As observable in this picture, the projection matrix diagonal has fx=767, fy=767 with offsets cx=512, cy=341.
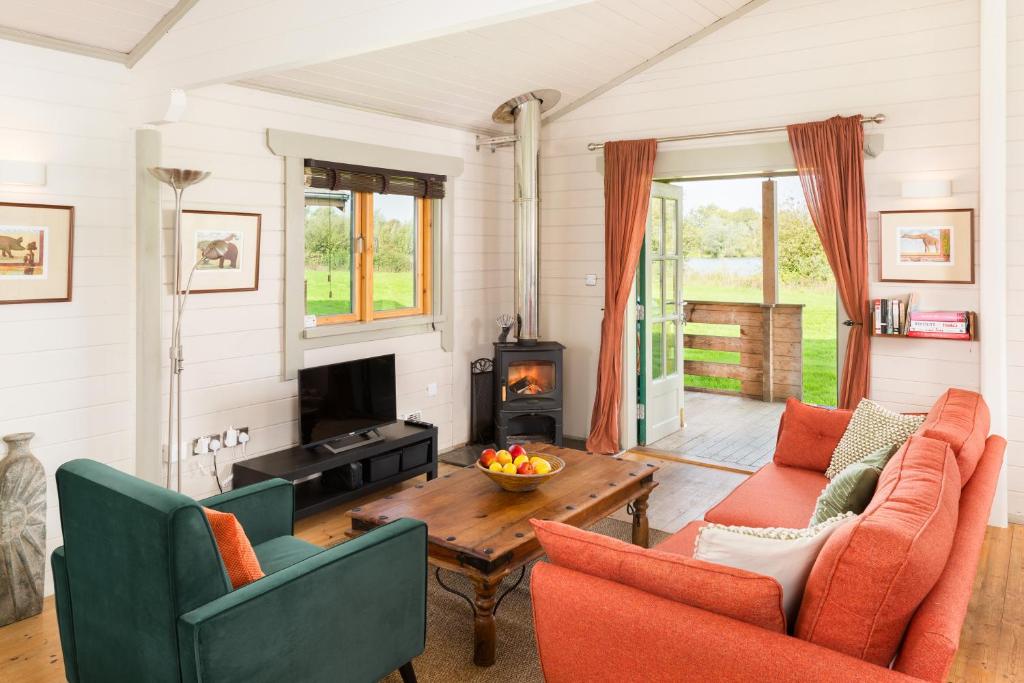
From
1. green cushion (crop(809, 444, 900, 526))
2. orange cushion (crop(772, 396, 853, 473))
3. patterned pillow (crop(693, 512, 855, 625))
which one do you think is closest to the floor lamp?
patterned pillow (crop(693, 512, 855, 625))

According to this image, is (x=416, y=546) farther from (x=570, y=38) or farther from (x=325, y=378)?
(x=570, y=38)

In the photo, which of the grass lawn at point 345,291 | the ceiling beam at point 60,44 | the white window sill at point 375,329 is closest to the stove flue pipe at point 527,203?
the white window sill at point 375,329

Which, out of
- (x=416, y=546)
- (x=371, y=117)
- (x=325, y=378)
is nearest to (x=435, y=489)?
(x=416, y=546)

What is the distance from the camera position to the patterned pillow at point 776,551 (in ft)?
6.11

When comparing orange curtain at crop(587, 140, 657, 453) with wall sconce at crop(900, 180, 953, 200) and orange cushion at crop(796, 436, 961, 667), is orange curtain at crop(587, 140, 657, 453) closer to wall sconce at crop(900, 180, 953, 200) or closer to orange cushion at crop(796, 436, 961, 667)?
wall sconce at crop(900, 180, 953, 200)

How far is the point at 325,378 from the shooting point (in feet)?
14.9

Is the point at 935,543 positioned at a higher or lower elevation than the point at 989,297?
lower

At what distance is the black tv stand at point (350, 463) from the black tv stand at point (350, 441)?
0.02 meters

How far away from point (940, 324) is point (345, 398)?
3.56 metres

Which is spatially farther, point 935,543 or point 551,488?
point 551,488

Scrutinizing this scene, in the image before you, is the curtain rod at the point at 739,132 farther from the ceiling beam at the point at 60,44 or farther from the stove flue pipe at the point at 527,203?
the ceiling beam at the point at 60,44

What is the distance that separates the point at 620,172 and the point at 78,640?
4.52 meters

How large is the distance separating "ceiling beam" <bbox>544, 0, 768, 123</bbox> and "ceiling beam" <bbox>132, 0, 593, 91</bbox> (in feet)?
9.64

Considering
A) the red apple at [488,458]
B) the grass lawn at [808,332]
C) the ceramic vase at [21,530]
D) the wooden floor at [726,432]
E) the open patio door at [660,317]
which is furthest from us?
the grass lawn at [808,332]
